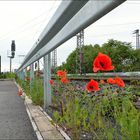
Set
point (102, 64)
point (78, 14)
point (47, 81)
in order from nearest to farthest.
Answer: point (102, 64), point (78, 14), point (47, 81)

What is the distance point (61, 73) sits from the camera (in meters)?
4.93

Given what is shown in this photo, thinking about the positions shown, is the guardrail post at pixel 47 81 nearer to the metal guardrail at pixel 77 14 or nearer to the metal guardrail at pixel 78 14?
the metal guardrail at pixel 77 14

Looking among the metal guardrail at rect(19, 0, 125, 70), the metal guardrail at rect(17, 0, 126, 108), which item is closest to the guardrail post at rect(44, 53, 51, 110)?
the metal guardrail at rect(17, 0, 126, 108)

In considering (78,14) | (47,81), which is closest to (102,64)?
(78,14)

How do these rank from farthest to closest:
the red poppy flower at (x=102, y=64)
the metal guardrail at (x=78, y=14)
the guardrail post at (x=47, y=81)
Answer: the guardrail post at (x=47, y=81), the red poppy flower at (x=102, y=64), the metal guardrail at (x=78, y=14)

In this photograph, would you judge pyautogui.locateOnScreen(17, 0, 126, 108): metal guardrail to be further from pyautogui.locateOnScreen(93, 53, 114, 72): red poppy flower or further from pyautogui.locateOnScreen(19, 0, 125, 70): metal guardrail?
pyautogui.locateOnScreen(93, 53, 114, 72): red poppy flower

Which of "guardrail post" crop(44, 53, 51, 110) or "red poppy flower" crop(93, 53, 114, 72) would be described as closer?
"red poppy flower" crop(93, 53, 114, 72)

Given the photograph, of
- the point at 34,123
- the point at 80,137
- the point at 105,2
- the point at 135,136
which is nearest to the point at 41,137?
the point at 80,137

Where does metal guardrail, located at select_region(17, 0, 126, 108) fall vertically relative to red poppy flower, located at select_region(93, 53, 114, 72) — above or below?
above

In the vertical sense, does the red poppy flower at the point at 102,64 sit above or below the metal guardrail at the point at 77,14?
below

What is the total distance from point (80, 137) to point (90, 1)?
210cm

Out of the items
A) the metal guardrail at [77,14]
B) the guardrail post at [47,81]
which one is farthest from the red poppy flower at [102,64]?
the guardrail post at [47,81]

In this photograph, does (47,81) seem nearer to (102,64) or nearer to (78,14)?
(78,14)

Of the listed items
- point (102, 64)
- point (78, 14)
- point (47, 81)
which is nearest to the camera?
point (102, 64)
